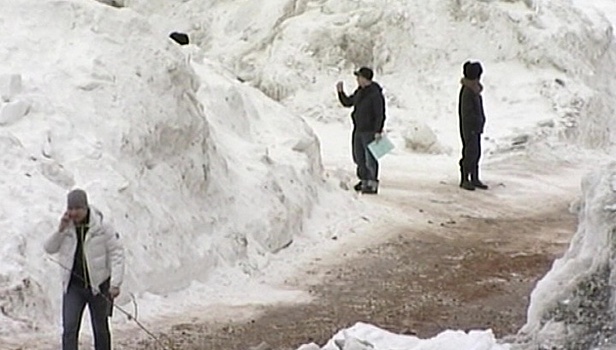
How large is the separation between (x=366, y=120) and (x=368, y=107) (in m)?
Result: 0.18

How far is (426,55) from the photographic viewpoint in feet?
76.6

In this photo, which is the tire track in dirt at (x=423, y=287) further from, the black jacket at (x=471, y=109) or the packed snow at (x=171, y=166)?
the black jacket at (x=471, y=109)

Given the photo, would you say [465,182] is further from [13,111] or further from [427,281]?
[13,111]

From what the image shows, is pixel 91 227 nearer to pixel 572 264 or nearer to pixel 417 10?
pixel 572 264

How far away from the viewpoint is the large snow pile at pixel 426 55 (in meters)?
22.2

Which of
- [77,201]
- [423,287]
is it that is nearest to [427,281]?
[423,287]

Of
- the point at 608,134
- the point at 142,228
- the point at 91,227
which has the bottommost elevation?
the point at 608,134

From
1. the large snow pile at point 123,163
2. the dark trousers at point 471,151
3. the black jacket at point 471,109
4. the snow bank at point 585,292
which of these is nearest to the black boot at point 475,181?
the dark trousers at point 471,151

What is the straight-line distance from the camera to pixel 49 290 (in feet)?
33.6

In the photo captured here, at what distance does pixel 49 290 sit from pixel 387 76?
1361 cm

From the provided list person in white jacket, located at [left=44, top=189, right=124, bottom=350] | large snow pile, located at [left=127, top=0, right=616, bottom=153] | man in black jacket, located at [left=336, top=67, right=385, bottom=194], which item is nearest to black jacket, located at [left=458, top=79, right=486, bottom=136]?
man in black jacket, located at [left=336, top=67, right=385, bottom=194]

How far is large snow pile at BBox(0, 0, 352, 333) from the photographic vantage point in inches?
427

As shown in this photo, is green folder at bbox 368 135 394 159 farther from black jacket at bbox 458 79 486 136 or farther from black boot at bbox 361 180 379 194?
black jacket at bbox 458 79 486 136

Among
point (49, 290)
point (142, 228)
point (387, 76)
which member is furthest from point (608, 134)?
point (49, 290)
